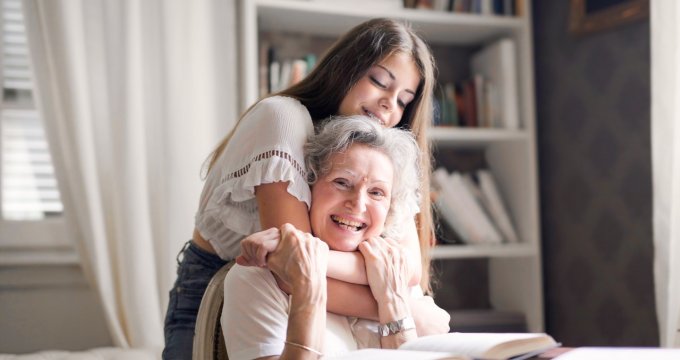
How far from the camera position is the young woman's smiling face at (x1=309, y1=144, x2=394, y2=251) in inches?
50.9

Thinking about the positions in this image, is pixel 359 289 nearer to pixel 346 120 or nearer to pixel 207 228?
pixel 346 120

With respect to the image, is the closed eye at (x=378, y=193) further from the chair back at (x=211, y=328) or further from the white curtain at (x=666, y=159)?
the white curtain at (x=666, y=159)

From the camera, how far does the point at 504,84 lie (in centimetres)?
273

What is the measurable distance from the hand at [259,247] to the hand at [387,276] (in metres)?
0.22

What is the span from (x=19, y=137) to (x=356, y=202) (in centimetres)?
161

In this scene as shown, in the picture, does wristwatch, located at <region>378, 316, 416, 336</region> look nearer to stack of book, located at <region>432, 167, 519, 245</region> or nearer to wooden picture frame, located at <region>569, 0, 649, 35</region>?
stack of book, located at <region>432, 167, 519, 245</region>

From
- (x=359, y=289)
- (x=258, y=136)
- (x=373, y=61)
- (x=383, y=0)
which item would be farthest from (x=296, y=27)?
(x=359, y=289)

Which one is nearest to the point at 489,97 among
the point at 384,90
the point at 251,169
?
the point at 384,90

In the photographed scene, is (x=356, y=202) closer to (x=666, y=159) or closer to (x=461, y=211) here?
(x=666, y=159)

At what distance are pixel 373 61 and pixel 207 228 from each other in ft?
1.72

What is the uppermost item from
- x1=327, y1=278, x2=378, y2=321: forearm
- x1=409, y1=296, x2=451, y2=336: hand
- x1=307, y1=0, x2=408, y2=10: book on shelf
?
x1=307, y1=0, x2=408, y2=10: book on shelf

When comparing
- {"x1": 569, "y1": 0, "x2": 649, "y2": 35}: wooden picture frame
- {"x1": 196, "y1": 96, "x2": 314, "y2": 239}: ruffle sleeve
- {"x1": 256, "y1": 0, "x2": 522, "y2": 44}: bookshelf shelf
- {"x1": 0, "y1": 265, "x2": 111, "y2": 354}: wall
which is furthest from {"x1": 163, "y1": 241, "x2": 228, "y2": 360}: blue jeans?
{"x1": 569, "y1": 0, "x2": 649, "y2": 35}: wooden picture frame

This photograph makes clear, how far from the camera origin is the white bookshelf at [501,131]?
2545 millimetres

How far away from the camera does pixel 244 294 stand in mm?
1164
